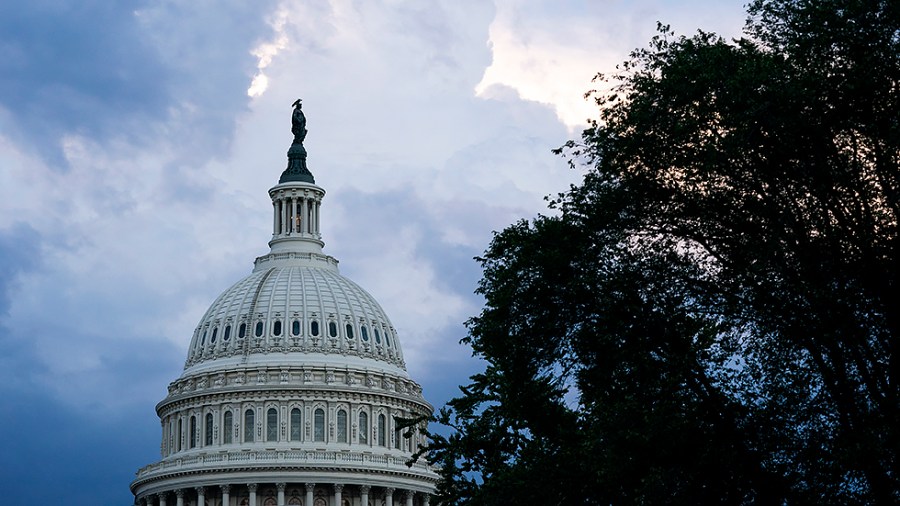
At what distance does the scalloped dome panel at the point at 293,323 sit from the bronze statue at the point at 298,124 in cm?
Result: 1811

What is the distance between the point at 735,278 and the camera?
1770 inches

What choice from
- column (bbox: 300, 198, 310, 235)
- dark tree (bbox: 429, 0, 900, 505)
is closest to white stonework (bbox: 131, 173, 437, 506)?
column (bbox: 300, 198, 310, 235)

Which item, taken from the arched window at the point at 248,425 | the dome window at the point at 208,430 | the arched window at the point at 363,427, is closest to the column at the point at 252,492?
the arched window at the point at 248,425

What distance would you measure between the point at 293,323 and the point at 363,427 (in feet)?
38.6

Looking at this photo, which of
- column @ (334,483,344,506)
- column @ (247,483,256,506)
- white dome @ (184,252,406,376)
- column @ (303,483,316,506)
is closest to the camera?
column @ (247,483,256,506)

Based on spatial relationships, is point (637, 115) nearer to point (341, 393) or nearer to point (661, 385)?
point (661, 385)

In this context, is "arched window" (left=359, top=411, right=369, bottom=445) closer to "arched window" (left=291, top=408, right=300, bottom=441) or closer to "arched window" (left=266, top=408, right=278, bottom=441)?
"arched window" (left=291, top=408, right=300, bottom=441)

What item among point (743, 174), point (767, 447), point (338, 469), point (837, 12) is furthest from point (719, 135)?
point (338, 469)

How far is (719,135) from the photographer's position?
4397 centimetres

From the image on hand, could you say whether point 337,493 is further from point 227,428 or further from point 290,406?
point 227,428

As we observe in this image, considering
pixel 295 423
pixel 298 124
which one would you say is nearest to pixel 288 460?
pixel 295 423

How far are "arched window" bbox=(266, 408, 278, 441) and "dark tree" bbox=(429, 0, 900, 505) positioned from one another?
109705 mm

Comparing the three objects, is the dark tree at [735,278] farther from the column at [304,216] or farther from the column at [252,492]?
the column at [304,216]

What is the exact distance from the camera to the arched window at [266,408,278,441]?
156 m
